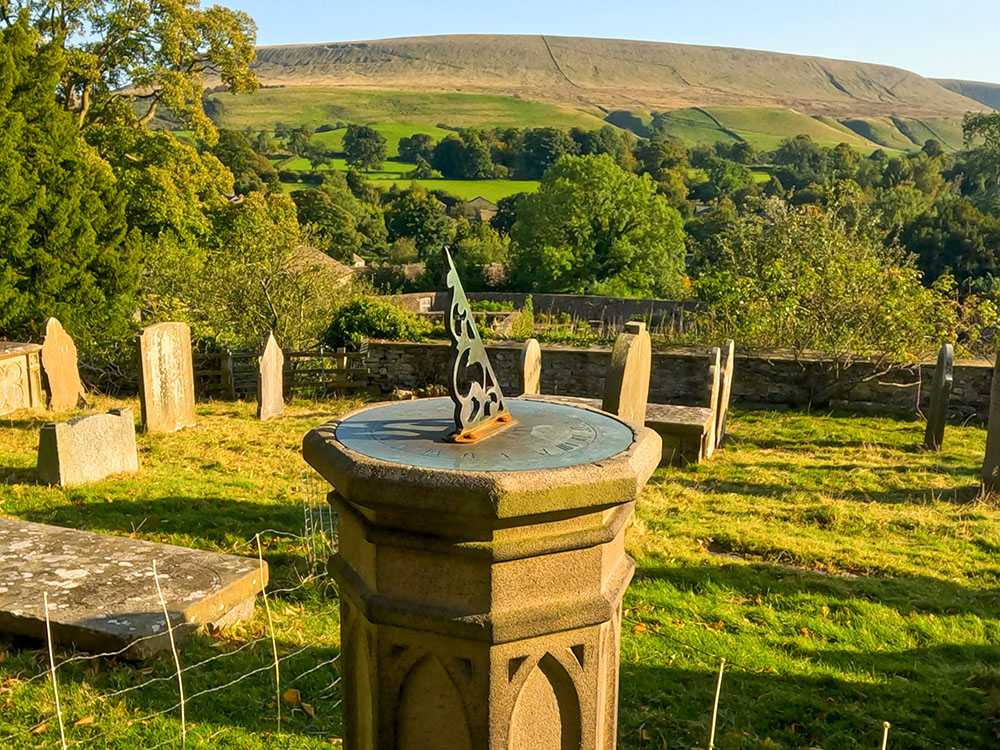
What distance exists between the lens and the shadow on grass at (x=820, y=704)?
445cm

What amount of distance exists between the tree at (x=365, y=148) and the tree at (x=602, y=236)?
51136 millimetres

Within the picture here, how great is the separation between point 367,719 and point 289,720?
213cm

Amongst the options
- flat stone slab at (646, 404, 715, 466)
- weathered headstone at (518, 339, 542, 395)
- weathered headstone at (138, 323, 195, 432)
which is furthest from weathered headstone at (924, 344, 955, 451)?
weathered headstone at (138, 323, 195, 432)

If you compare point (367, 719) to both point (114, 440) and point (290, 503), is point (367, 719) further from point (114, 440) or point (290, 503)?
point (114, 440)

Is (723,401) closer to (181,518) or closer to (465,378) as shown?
(181,518)

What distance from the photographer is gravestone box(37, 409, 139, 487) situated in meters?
8.41

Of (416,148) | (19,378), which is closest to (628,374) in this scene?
(19,378)

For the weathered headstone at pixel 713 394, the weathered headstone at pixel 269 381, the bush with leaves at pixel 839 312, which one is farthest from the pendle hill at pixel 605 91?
the weathered headstone at pixel 269 381

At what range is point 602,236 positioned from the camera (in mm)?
40156

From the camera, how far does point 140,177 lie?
24766 millimetres

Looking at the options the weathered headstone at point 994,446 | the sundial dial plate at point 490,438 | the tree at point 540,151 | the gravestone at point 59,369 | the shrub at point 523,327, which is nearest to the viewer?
the sundial dial plate at point 490,438

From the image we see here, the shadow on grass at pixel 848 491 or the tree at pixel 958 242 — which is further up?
the tree at pixel 958 242

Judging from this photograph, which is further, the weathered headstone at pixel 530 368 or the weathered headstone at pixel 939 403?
the weathered headstone at pixel 939 403

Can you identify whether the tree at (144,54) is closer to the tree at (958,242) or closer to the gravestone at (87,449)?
the gravestone at (87,449)
